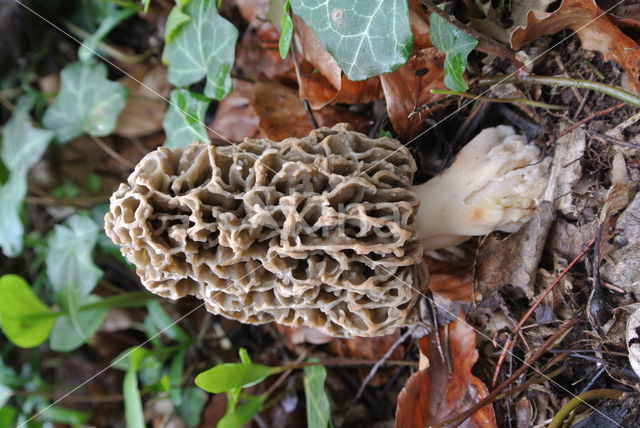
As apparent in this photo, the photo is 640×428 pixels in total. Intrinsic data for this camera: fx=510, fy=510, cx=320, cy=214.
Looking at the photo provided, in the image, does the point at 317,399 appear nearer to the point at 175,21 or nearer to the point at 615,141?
the point at 615,141

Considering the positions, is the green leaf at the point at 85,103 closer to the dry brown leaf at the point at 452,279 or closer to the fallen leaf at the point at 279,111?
the fallen leaf at the point at 279,111

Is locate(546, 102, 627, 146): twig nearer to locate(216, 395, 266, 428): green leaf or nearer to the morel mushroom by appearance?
the morel mushroom

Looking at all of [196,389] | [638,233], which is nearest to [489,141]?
[638,233]

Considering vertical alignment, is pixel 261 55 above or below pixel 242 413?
above

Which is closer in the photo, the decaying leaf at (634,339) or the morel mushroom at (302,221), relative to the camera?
the decaying leaf at (634,339)

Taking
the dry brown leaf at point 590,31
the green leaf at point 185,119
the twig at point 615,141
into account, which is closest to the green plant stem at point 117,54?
the green leaf at point 185,119

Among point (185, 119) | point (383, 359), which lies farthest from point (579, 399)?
point (185, 119)
